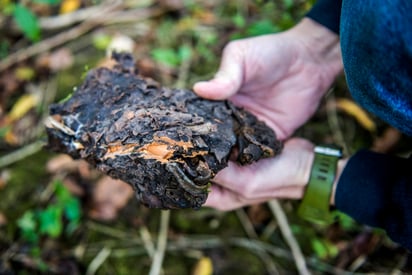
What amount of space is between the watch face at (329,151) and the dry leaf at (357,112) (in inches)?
31.8

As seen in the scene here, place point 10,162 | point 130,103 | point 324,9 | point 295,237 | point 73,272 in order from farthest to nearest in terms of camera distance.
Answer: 1. point 10,162
2. point 295,237
3. point 73,272
4. point 324,9
5. point 130,103

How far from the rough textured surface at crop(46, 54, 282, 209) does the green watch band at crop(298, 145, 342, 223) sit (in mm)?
324

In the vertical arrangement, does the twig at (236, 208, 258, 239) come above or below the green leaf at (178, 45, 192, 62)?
below

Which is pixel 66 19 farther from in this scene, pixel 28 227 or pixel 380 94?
pixel 380 94

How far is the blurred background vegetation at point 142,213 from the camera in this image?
233cm

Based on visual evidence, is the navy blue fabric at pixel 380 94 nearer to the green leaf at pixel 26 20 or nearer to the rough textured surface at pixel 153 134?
the rough textured surface at pixel 153 134

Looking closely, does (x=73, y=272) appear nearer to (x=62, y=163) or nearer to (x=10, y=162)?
(x=62, y=163)

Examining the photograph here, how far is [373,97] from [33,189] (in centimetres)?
212

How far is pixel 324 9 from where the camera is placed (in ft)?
6.98

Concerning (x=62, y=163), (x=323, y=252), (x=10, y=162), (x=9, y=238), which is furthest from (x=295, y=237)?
(x=10, y=162)

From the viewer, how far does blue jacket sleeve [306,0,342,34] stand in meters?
2.09

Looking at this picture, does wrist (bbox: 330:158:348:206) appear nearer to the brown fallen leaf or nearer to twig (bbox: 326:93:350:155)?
twig (bbox: 326:93:350:155)

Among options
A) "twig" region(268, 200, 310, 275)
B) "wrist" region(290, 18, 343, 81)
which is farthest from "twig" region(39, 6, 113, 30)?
"twig" region(268, 200, 310, 275)

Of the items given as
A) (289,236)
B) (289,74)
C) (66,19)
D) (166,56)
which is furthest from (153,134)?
(66,19)
